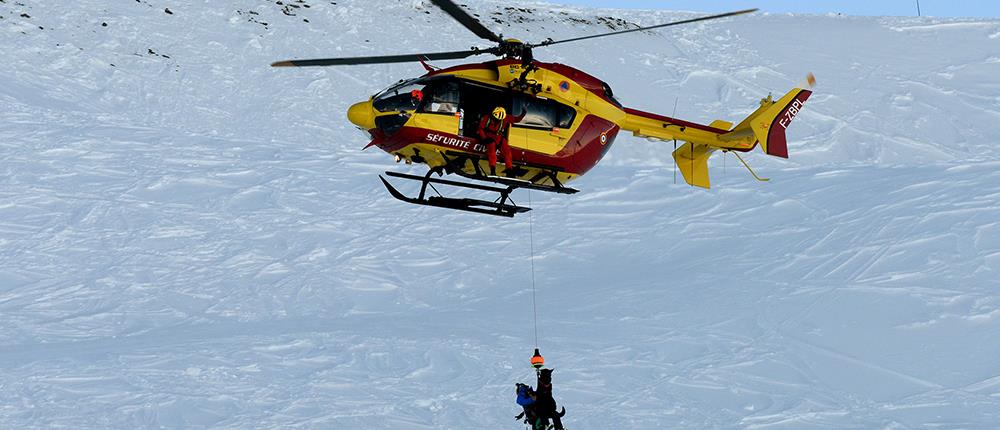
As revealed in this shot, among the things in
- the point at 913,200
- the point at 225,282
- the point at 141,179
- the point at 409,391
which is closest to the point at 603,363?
the point at 409,391

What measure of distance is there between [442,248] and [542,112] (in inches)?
319

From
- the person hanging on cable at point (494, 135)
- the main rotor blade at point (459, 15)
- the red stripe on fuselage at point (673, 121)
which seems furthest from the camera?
the red stripe on fuselage at point (673, 121)

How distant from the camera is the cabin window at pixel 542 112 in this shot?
1449 centimetres

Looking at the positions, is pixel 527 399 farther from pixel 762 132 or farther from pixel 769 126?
pixel 769 126

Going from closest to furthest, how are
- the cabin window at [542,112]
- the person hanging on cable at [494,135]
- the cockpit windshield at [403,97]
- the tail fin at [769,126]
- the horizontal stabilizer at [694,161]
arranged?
the cockpit windshield at [403,97]
the person hanging on cable at [494,135]
the cabin window at [542,112]
the tail fin at [769,126]
the horizontal stabilizer at [694,161]

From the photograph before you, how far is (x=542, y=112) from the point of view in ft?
48.0

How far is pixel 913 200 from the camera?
23141mm

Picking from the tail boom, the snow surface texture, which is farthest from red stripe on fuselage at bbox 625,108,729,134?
the snow surface texture

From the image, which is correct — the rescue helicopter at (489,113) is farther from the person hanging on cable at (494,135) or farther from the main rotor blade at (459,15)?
the main rotor blade at (459,15)

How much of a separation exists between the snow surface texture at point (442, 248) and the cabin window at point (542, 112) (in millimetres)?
3857

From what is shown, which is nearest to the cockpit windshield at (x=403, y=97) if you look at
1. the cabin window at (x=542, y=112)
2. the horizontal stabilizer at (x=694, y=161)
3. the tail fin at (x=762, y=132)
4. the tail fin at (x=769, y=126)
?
the cabin window at (x=542, y=112)

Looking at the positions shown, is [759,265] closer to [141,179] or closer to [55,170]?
[141,179]

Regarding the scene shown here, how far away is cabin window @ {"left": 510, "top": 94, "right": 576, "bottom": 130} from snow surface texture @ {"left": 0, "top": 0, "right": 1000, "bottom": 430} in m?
3.86

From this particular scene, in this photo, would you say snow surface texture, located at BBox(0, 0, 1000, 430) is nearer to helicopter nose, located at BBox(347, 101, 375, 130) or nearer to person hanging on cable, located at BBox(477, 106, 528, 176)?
person hanging on cable, located at BBox(477, 106, 528, 176)
